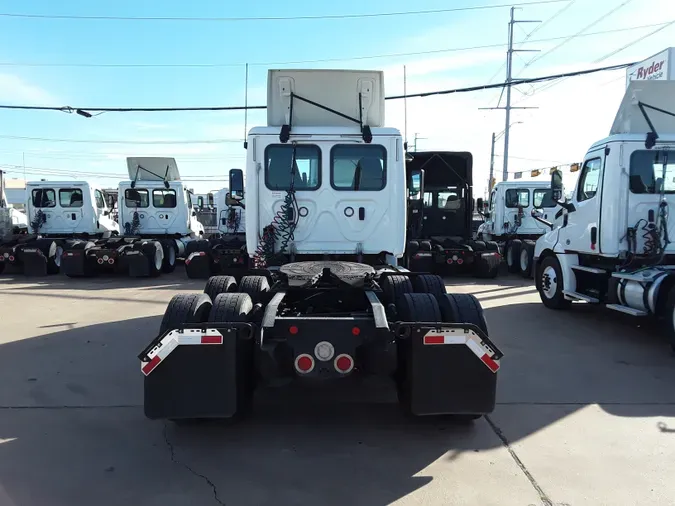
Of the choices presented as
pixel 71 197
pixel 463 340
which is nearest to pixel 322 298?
pixel 463 340

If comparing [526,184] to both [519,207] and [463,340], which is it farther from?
[463,340]

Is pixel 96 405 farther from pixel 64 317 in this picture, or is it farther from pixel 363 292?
pixel 64 317

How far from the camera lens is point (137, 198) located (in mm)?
15703

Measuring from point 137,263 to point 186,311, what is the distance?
32.6ft

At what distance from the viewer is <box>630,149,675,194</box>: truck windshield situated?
23.9ft

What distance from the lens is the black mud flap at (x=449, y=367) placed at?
3.72 metres

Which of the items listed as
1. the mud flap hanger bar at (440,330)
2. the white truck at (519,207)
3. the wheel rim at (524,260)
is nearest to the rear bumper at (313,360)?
the mud flap hanger bar at (440,330)

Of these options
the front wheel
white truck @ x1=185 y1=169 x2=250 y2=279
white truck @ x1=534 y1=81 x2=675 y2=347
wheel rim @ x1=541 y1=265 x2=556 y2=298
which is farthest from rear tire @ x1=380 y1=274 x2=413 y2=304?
white truck @ x1=185 y1=169 x2=250 y2=279

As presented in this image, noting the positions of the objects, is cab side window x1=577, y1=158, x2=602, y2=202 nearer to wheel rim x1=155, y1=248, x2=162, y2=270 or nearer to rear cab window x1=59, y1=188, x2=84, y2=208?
wheel rim x1=155, y1=248, x2=162, y2=270

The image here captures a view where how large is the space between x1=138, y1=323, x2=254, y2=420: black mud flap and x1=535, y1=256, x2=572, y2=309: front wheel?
6.82 metres

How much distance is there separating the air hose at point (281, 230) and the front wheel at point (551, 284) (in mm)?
4908

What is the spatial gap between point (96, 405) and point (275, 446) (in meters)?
1.87

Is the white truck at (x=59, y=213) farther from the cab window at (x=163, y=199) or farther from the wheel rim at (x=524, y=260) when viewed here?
the wheel rim at (x=524, y=260)

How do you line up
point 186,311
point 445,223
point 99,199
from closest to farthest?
point 186,311 < point 445,223 < point 99,199
